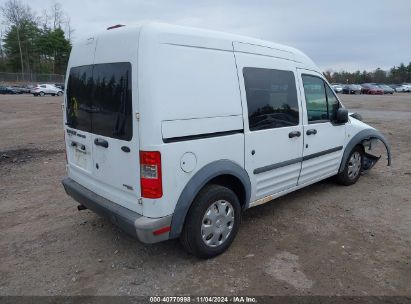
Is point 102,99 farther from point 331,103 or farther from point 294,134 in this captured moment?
point 331,103

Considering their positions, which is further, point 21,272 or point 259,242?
point 259,242

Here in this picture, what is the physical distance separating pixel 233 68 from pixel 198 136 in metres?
0.87

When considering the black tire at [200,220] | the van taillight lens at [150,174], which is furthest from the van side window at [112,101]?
the black tire at [200,220]

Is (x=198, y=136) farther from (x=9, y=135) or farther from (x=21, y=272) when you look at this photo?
(x=9, y=135)

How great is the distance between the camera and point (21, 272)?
Answer: 3.50m

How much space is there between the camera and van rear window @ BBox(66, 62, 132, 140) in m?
3.20

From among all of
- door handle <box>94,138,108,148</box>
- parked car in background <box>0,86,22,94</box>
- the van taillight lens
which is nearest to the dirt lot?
the van taillight lens

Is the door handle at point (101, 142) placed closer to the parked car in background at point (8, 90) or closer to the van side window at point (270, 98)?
the van side window at point (270, 98)

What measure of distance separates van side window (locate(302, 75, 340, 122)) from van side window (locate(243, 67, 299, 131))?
0.33m

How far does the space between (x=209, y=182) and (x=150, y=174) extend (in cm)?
73

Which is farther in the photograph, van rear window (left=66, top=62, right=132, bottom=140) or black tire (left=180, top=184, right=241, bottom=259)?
black tire (left=180, top=184, right=241, bottom=259)

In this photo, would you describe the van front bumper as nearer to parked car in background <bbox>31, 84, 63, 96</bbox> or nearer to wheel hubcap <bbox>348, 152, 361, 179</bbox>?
wheel hubcap <bbox>348, 152, 361, 179</bbox>

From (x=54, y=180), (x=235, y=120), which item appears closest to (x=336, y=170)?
(x=235, y=120)

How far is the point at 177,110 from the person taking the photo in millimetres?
3141
